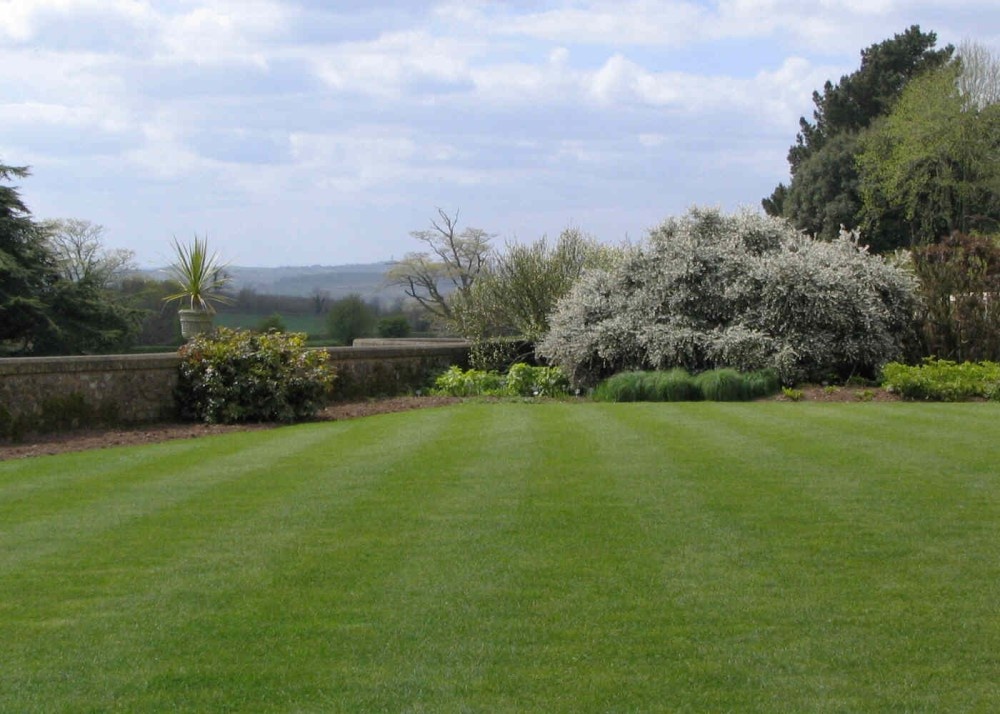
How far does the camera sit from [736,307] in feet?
59.1

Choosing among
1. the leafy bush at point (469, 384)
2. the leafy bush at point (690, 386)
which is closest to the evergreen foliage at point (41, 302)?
the leafy bush at point (469, 384)

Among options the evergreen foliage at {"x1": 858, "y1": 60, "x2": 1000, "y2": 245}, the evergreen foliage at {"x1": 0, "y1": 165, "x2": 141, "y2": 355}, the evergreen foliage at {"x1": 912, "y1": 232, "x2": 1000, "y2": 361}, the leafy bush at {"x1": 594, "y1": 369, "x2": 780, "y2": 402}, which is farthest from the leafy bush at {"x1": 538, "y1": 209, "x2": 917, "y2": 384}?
the evergreen foliage at {"x1": 858, "y1": 60, "x2": 1000, "y2": 245}

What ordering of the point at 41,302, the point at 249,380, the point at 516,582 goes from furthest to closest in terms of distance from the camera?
the point at 41,302, the point at 249,380, the point at 516,582

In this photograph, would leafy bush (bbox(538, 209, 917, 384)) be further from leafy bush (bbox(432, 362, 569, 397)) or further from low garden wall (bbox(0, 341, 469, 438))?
low garden wall (bbox(0, 341, 469, 438))

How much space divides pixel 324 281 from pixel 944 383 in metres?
57.2

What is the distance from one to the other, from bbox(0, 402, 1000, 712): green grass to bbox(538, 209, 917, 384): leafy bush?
23.1 feet

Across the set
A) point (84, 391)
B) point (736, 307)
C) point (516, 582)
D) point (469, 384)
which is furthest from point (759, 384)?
point (516, 582)

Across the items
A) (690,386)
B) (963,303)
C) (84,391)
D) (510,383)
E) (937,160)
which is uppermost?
(937,160)

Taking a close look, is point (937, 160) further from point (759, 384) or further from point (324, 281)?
point (324, 281)

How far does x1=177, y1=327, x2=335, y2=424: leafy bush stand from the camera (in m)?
14.8

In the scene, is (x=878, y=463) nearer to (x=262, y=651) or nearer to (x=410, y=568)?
(x=410, y=568)

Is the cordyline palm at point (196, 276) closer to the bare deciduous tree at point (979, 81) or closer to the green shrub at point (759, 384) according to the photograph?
the green shrub at point (759, 384)

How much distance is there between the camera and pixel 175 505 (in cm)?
811

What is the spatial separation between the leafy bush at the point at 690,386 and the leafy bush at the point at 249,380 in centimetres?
468
